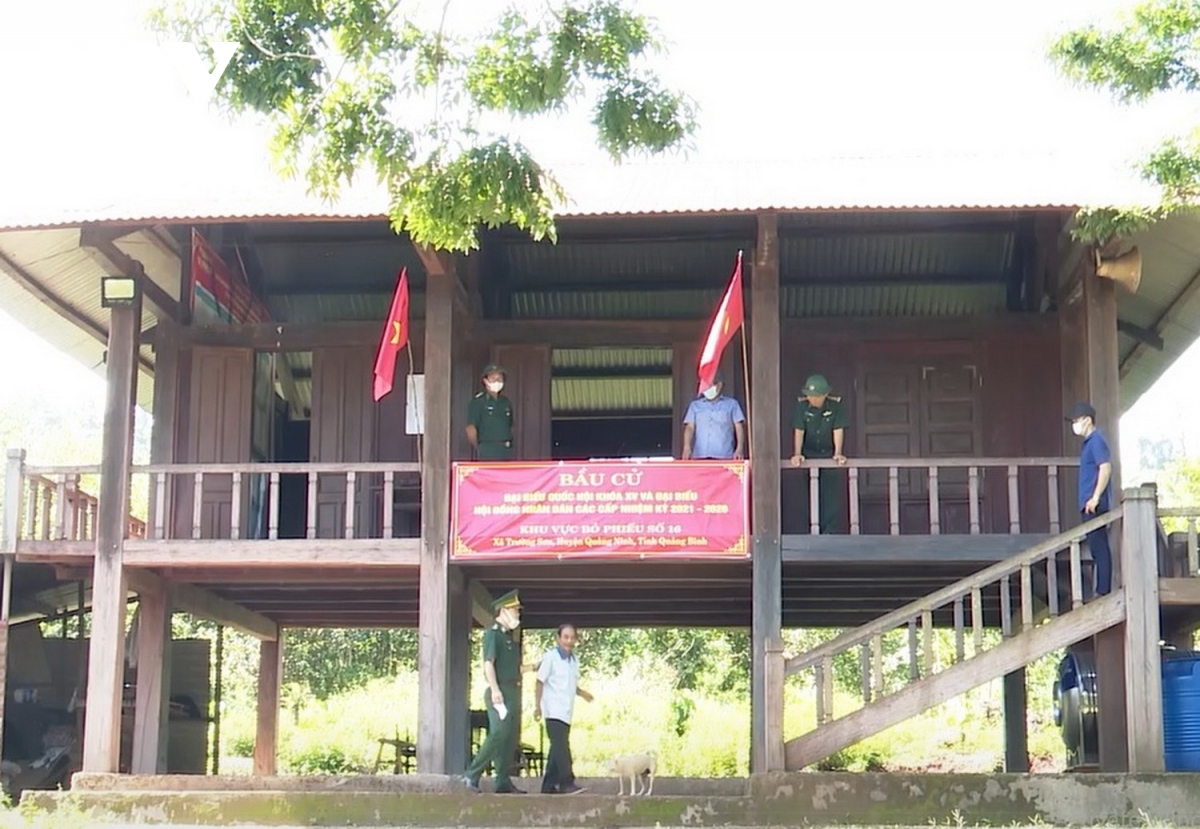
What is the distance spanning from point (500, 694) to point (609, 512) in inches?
76.5

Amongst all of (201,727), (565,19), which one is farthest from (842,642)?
(201,727)

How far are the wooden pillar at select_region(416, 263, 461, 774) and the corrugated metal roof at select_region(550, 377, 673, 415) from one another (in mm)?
4410

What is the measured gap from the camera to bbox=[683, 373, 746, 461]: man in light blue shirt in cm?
1372

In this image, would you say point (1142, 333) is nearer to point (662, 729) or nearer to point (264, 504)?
point (264, 504)

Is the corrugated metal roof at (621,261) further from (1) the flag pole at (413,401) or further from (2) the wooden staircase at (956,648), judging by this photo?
(2) the wooden staircase at (956,648)

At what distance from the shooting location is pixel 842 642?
11.9 meters

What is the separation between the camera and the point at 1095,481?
1263 centimetres

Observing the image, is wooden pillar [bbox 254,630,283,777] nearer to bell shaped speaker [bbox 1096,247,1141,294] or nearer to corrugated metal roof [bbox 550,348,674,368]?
corrugated metal roof [bbox 550,348,674,368]

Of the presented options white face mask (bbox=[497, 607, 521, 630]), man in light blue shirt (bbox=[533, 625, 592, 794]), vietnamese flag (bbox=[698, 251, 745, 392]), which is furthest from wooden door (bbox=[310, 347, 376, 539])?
man in light blue shirt (bbox=[533, 625, 592, 794])

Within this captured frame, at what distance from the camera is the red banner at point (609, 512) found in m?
13.3

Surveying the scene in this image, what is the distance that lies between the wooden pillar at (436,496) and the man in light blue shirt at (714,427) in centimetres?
201

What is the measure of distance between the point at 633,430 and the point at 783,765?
855 centimetres

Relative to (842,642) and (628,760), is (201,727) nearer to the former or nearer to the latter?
(628,760)

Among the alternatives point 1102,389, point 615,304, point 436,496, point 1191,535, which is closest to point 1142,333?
point 1102,389
